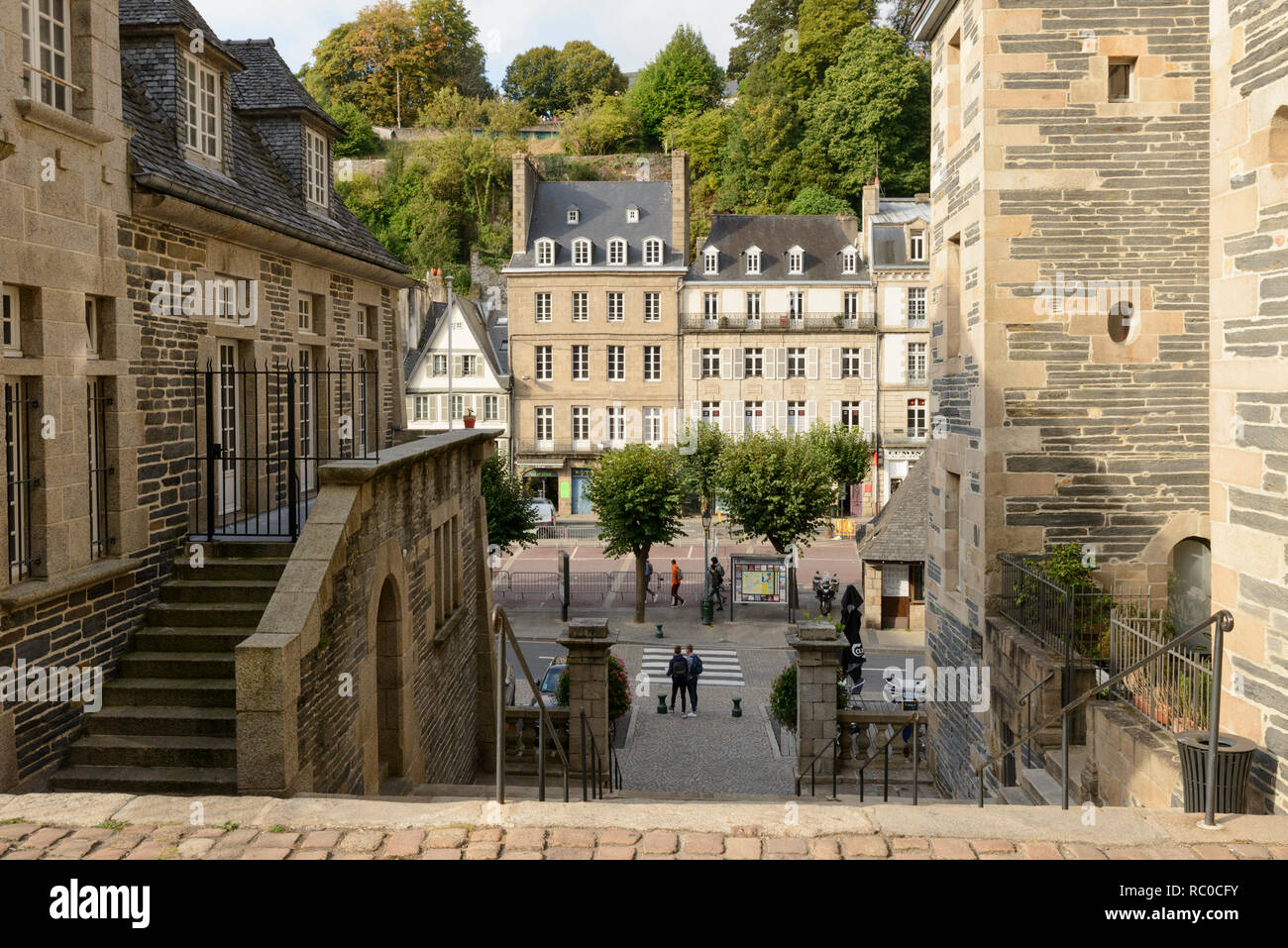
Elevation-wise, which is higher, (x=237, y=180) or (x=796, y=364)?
(x=796, y=364)

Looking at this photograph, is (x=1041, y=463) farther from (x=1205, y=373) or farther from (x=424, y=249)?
(x=424, y=249)

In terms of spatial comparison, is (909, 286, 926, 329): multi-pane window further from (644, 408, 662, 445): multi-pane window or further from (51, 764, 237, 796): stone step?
(51, 764, 237, 796): stone step

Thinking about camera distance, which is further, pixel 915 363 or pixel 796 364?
pixel 796 364

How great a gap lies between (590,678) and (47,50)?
9636mm

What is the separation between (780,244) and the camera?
46188 millimetres

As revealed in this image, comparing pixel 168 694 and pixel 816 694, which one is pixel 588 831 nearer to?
pixel 168 694

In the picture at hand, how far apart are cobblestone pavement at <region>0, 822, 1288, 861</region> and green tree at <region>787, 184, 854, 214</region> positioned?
48.1 metres

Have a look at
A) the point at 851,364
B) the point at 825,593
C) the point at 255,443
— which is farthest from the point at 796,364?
the point at 255,443

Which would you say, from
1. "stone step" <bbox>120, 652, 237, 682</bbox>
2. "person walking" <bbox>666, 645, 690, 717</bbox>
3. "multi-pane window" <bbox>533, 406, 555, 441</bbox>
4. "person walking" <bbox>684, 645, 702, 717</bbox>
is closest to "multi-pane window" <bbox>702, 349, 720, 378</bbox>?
"multi-pane window" <bbox>533, 406, 555, 441</bbox>

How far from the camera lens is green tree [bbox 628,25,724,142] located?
76125 mm

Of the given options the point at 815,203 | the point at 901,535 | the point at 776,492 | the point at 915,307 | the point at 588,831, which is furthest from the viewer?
the point at 815,203

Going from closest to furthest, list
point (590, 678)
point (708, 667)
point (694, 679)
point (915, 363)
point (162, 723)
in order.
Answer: point (162, 723), point (590, 678), point (694, 679), point (708, 667), point (915, 363)

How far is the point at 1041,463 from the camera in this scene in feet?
40.8

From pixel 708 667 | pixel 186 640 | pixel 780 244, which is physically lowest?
pixel 708 667
